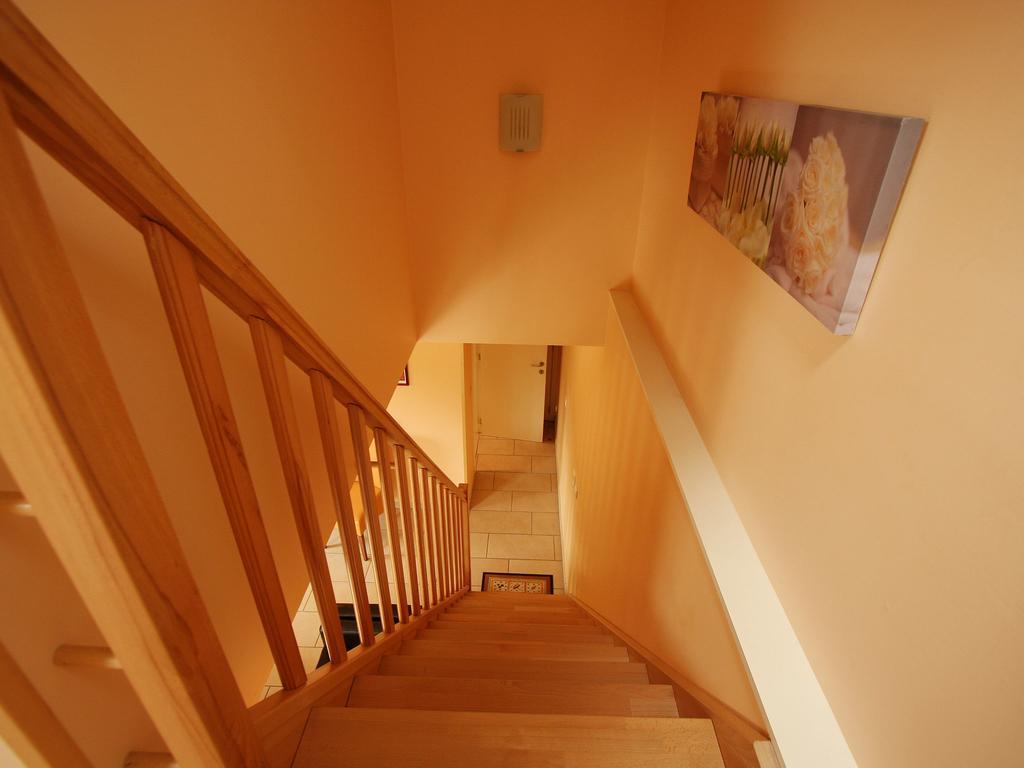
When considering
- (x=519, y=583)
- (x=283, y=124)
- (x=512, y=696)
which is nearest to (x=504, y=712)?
(x=512, y=696)

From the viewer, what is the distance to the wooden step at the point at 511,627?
2729 mm

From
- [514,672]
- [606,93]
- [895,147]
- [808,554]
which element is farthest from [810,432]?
[606,93]

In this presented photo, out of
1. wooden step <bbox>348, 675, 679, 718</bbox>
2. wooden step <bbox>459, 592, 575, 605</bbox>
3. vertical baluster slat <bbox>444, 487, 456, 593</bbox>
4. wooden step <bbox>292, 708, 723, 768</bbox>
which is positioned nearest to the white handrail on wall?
wooden step <bbox>292, 708, 723, 768</bbox>

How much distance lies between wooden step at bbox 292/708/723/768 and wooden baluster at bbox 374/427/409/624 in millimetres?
648

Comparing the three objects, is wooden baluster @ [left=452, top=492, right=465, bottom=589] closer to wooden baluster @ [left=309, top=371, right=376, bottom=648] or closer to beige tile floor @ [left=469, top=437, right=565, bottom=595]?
beige tile floor @ [left=469, top=437, right=565, bottom=595]

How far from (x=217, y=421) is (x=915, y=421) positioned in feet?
3.49

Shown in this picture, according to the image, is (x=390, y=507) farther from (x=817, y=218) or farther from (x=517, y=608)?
(x=517, y=608)

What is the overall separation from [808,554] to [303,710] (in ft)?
3.62

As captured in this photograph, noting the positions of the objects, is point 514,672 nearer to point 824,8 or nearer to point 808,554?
point 808,554

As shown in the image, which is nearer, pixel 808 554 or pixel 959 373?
pixel 959 373

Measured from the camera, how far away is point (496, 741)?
4.05 feet

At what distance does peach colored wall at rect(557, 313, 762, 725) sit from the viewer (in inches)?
58.7

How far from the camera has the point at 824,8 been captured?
1.07m

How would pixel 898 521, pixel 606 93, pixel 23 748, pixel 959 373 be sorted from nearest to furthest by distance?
pixel 23 748
pixel 959 373
pixel 898 521
pixel 606 93
